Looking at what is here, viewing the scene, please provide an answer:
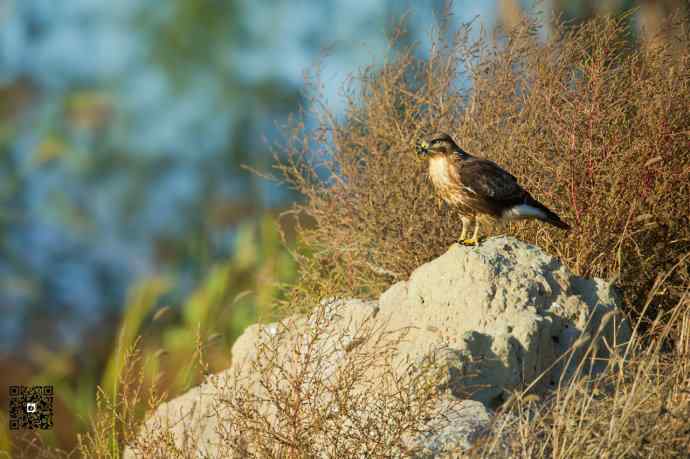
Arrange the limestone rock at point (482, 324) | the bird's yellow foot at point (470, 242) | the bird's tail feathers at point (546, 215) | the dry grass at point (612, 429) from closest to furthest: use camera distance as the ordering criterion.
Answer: the dry grass at point (612, 429), the limestone rock at point (482, 324), the bird's tail feathers at point (546, 215), the bird's yellow foot at point (470, 242)

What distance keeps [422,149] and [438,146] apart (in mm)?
106

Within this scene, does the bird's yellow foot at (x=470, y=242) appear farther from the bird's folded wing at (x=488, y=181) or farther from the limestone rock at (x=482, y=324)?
the bird's folded wing at (x=488, y=181)

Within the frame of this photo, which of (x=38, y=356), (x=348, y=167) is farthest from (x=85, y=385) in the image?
(x=348, y=167)

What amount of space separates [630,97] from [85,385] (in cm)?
512

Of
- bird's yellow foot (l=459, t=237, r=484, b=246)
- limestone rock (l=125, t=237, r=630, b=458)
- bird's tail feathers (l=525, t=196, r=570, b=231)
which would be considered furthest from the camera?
bird's yellow foot (l=459, t=237, r=484, b=246)

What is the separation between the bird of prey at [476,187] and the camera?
5297mm

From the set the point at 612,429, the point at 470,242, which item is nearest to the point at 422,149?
the point at 470,242

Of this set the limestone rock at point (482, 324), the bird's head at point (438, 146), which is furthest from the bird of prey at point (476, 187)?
the limestone rock at point (482, 324)

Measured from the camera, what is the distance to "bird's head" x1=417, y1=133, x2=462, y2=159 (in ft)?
17.7

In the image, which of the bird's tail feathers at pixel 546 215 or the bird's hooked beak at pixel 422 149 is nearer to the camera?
the bird's tail feathers at pixel 546 215

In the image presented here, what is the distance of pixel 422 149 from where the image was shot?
5.48m

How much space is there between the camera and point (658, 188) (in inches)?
225

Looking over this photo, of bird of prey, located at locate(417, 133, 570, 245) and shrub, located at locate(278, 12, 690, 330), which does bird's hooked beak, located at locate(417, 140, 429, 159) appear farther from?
shrub, located at locate(278, 12, 690, 330)

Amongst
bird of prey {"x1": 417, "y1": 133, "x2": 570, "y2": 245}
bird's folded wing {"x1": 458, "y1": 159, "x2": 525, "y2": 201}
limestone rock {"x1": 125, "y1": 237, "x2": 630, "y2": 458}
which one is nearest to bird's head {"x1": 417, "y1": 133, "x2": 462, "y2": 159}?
bird of prey {"x1": 417, "y1": 133, "x2": 570, "y2": 245}
